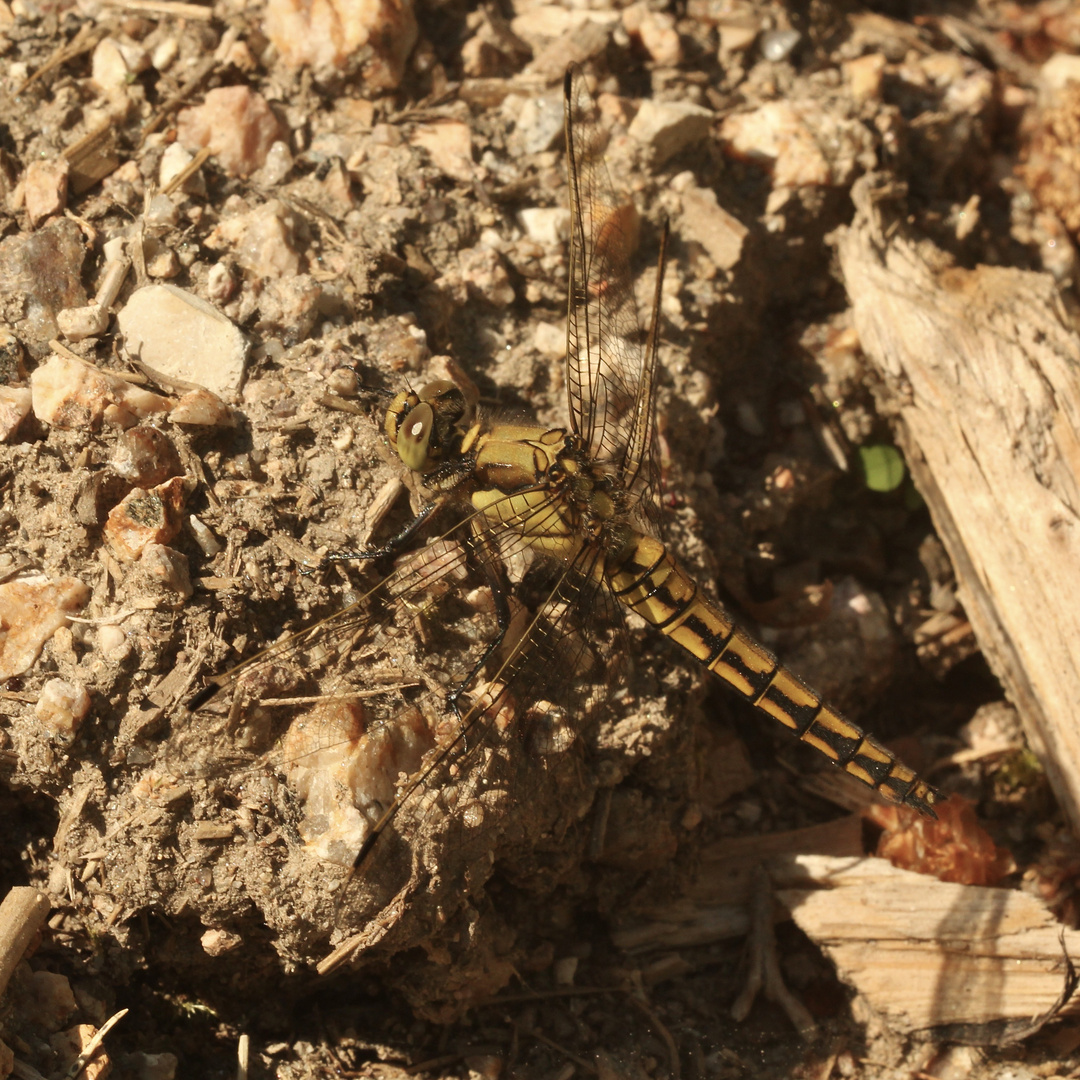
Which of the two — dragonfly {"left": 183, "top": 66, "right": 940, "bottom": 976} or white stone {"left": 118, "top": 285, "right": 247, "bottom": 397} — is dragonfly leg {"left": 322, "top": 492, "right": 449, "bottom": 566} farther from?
white stone {"left": 118, "top": 285, "right": 247, "bottom": 397}

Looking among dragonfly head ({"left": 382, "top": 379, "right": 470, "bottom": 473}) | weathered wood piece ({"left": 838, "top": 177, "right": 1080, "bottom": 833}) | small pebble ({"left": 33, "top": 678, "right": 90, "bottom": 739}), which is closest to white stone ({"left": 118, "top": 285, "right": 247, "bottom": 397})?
dragonfly head ({"left": 382, "top": 379, "right": 470, "bottom": 473})

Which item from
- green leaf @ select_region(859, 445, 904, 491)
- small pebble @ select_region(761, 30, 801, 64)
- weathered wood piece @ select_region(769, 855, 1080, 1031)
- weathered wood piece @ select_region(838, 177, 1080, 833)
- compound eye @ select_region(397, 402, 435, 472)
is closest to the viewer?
compound eye @ select_region(397, 402, 435, 472)

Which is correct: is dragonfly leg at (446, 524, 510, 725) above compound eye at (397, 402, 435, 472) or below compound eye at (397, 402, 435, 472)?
below

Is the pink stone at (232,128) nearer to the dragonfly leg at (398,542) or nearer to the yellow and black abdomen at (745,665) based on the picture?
the dragonfly leg at (398,542)

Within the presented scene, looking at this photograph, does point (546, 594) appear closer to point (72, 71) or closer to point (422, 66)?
point (422, 66)

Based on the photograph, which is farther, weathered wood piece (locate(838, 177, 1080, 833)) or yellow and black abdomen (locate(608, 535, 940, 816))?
weathered wood piece (locate(838, 177, 1080, 833))

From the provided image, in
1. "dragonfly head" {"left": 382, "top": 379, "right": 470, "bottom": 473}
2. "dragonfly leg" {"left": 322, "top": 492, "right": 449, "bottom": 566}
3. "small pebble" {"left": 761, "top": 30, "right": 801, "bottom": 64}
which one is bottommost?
"dragonfly leg" {"left": 322, "top": 492, "right": 449, "bottom": 566}

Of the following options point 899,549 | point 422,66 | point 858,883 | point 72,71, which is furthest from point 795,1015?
point 72,71

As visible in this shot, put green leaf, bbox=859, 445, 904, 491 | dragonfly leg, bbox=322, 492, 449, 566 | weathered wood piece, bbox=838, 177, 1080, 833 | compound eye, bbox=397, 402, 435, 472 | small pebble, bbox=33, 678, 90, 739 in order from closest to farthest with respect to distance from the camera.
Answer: small pebble, bbox=33, 678, 90, 739 → dragonfly leg, bbox=322, 492, 449, 566 → compound eye, bbox=397, 402, 435, 472 → weathered wood piece, bbox=838, 177, 1080, 833 → green leaf, bbox=859, 445, 904, 491
